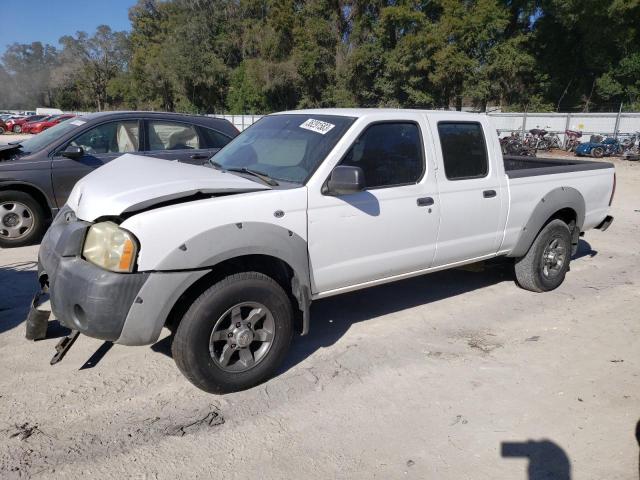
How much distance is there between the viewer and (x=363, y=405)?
3.37 m

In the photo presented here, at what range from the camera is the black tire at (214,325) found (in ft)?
10.3

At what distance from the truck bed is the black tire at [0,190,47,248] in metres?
5.78

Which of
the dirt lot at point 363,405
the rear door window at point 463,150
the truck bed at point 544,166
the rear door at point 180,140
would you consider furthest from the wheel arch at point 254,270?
the rear door at point 180,140

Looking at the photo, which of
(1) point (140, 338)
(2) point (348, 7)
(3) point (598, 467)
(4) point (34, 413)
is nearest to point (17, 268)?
(4) point (34, 413)

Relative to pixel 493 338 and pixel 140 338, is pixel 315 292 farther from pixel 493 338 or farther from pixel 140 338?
pixel 493 338

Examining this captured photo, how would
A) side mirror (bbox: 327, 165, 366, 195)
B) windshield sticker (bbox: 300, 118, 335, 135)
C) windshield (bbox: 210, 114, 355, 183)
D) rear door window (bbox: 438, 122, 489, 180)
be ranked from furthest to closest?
1. rear door window (bbox: 438, 122, 489, 180)
2. windshield sticker (bbox: 300, 118, 335, 135)
3. windshield (bbox: 210, 114, 355, 183)
4. side mirror (bbox: 327, 165, 366, 195)

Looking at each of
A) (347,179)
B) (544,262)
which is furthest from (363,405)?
(544,262)

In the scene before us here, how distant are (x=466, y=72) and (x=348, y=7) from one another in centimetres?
1302

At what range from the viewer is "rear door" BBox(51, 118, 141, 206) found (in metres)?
6.65

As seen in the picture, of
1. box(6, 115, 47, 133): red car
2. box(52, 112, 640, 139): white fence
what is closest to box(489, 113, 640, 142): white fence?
box(52, 112, 640, 139): white fence

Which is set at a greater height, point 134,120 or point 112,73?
point 112,73

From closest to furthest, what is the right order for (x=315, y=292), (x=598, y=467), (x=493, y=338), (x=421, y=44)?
(x=598, y=467), (x=315, y=292), (x=493, y=338), (x=421, y=44)

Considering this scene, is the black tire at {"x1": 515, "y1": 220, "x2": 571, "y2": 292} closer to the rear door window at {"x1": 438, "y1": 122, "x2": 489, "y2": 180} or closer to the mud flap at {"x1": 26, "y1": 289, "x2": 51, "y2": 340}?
the rear door window at {"x1": 438, "y1": 122, "x2": 489, "y2": 180}

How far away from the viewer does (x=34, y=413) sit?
10.4ft
